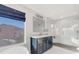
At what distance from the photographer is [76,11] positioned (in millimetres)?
2639

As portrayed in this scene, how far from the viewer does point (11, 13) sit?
230 centimetres

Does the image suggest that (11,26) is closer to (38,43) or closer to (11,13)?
(11,13)

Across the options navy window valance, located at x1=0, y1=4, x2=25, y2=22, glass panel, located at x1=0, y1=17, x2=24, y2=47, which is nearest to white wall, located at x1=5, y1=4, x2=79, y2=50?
navy window valance, located at x1=0, y1=4, x2=25, y2=22

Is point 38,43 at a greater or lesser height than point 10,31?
lesser

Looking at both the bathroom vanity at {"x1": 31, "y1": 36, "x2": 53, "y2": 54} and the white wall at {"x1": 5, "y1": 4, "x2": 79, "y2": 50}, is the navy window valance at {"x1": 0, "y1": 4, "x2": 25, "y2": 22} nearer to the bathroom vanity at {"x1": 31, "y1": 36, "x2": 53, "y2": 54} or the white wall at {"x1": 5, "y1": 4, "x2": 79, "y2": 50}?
the white wall at {"x1": 5, "y1": 4, "x2": 79, "y2": 50}

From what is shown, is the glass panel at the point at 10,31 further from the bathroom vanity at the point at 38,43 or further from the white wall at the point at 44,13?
the bathroom vanity at the point at 38,43

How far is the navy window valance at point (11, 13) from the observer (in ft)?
6.94

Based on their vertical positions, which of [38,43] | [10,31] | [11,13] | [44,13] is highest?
[44,13]

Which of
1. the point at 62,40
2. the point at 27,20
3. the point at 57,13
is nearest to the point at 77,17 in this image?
the point at 57,13

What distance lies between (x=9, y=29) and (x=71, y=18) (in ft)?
6.72

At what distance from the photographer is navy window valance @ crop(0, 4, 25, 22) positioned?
2114 mm

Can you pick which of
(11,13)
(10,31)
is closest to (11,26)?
(10,31)
